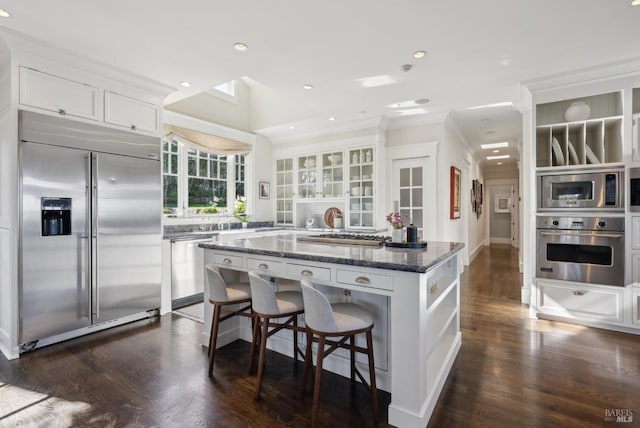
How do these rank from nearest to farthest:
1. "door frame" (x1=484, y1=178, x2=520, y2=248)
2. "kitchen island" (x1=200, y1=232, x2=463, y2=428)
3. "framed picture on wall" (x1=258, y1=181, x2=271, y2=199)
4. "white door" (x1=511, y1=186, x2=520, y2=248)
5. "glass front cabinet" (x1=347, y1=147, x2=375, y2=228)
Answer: "kitchen island" (x1=200, y1=232, x2=463, y2=428), "glass front cabinet" (x1=347, y1=147, x2=375, y2=228), "framed picture on wall" (x1=258, y1=181, x2=271, y2=199), "white door" (x1=511, y1=186, x2=520, y2=248), "door frame" (x1=484, y1=178, x2=520, y2=248)

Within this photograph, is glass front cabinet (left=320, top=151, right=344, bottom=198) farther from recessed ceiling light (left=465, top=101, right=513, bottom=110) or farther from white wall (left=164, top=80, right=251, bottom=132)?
recessed ceiling light (left=465, top=101, right=513, bottom=110)

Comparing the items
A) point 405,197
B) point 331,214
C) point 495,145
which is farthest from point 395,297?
point 495,145

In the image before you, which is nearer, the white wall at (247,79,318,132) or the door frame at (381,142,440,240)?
the door frame at (381,142,440,240)

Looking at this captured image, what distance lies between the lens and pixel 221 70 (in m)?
3.19

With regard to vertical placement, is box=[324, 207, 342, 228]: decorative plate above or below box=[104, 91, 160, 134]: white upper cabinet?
below

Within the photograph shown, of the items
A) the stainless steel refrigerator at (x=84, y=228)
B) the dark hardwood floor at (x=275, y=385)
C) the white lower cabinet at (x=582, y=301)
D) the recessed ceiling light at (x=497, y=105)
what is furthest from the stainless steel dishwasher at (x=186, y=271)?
the recessed ceiling light at (x=497, y=105)

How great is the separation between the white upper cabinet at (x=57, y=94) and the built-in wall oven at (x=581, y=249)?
15.7ft

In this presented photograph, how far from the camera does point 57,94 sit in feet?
9.38

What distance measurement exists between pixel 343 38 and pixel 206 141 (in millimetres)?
3183

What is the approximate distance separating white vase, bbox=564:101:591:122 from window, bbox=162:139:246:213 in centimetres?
482

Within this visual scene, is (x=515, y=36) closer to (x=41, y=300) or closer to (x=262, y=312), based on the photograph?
(x=262, y=312)

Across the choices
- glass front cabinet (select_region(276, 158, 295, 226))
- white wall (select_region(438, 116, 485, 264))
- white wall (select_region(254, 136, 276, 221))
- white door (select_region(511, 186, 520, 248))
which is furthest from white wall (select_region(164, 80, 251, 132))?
white door (select_region(511, 186, 520, 248))

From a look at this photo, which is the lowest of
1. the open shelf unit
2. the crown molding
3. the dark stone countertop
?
the dark stone countertop

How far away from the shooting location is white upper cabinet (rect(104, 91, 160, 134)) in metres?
3.21
